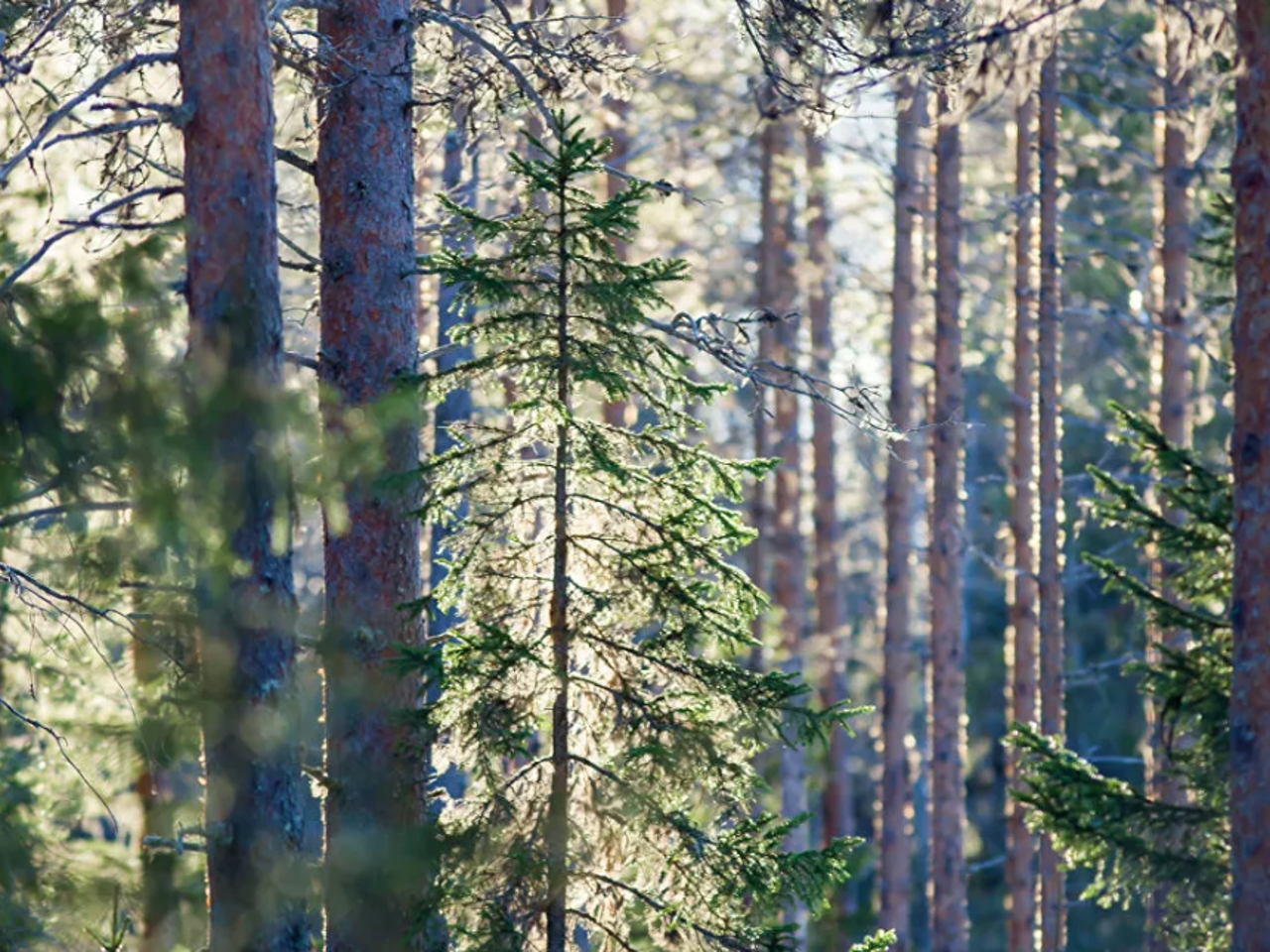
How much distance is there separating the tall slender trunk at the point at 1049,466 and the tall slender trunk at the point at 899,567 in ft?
5.06

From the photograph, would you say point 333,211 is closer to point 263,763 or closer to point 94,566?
point 94,566

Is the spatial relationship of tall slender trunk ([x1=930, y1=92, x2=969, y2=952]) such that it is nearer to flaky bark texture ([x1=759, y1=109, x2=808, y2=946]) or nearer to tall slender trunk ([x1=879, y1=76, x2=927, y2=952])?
tall slender trunk ([x1=879, y1=76, x2=927, y2=952])

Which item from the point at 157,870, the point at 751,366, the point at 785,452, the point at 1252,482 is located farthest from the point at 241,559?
the point at 785,452

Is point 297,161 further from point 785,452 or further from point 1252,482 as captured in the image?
point 785,452

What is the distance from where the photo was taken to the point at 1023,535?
58.5 ft

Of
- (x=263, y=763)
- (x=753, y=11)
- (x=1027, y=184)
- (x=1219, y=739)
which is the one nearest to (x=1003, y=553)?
(x=1027, y=184)

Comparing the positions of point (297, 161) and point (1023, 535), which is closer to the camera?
point (297, 161)

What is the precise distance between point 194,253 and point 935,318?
11212mm

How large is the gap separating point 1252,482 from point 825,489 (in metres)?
11.8

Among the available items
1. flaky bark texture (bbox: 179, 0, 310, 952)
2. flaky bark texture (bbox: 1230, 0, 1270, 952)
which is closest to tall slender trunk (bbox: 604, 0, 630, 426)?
flaky bark texture (bbox: 1230, 0, 1270, 952)

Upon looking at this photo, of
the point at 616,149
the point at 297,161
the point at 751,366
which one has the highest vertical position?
the point at 616,149

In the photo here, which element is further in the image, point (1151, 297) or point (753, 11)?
point (1151, 297)

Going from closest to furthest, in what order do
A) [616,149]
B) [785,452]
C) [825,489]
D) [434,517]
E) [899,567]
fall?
[434,517] < [616,149] < [899,567] < [785,452] < [825,489]

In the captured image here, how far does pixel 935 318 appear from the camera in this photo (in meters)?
16.4
